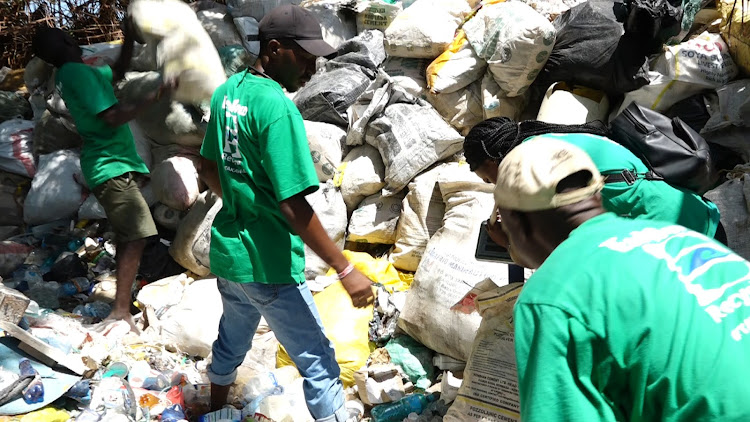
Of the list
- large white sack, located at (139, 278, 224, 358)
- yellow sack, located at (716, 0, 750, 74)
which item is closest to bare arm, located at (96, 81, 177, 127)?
large white sack, located at (139, 278, 224, 358)

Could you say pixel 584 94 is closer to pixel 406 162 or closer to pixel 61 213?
pixel 406 162

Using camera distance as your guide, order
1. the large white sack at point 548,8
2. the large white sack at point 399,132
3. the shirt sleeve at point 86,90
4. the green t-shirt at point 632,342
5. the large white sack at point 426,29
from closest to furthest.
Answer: the green t-shirt at point 632,342
the shirt sleeve at point 86,90
the large white sack at point 399,132
the large white sack at point 548,8
the large white sack at point 426,29

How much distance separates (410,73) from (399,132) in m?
0.73

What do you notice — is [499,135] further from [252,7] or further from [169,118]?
[252,7]

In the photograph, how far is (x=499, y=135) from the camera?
7.95 ft

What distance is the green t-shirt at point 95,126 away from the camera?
11.1 ft

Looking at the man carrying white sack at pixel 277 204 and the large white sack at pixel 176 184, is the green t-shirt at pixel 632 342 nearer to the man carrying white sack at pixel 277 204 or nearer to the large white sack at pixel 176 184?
the man carrying white sack at pixel 277 204

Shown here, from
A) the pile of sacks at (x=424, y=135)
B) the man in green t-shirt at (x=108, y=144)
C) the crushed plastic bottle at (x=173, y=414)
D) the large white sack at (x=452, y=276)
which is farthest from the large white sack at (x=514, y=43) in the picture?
the crushed plastic bottle at (x=173, y=414)

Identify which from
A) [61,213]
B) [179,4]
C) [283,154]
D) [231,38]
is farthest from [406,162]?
[61,213]

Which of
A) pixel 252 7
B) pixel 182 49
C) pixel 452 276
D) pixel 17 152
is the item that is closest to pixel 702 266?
pixel 452 276

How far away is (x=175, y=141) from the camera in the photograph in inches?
169

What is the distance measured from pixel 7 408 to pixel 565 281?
237cm

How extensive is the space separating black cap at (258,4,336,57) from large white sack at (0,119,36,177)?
3.22 meters

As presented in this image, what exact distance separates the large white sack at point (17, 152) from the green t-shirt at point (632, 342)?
4556 millimetres
